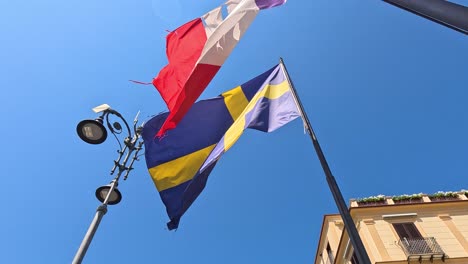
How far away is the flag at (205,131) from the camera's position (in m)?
6.07

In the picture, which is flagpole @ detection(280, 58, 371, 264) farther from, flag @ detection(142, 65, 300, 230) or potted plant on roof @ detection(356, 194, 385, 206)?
potted plant on roof @ detection(356, 194, 385, 206)

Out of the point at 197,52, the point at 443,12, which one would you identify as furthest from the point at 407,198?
the point at 443,12

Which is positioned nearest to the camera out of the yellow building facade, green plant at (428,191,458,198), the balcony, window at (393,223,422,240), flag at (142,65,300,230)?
flag at (142,65,300,230)

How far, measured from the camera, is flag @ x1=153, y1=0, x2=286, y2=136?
5.42m

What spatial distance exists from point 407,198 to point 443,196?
2.27m

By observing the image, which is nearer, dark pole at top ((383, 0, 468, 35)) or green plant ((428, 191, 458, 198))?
dark pole at top ((383, 0, 468, 35))

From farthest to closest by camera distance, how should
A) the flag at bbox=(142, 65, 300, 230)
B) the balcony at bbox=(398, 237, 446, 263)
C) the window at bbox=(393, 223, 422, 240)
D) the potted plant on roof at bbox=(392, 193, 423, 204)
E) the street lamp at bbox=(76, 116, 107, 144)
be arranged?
1. the potted plant on roof at bbox=(392, 193, 423, 204)
2. the window at bbox=(393, 223, 422, 240)
3. the balcony at bbox=(398, 237, 446, 263)
4. the street lamp at bbox=(76, 116, 107, 144)
5. the flag at bbox=(142, 65, 300, 230)

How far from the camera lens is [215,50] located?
566cm

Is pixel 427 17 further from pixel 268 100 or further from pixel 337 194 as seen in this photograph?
pixel 268 100

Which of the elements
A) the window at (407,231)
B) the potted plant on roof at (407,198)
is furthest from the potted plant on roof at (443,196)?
the window at (407,231)

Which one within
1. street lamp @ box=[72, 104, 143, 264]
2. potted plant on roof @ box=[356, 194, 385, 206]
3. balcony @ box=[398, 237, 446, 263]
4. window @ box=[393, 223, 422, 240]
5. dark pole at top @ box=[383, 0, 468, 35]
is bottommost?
dark pole at top @ box=[383, 0, 468, 35]

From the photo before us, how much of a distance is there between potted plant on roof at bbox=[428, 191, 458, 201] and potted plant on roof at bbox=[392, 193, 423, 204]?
0.72 m

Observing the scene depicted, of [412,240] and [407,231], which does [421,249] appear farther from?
[407,231]

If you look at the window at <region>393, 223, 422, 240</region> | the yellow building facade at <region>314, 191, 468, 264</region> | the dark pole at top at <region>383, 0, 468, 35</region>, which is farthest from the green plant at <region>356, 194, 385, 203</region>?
the dark pole at top at <region>383, 0, 468, 35</region>
